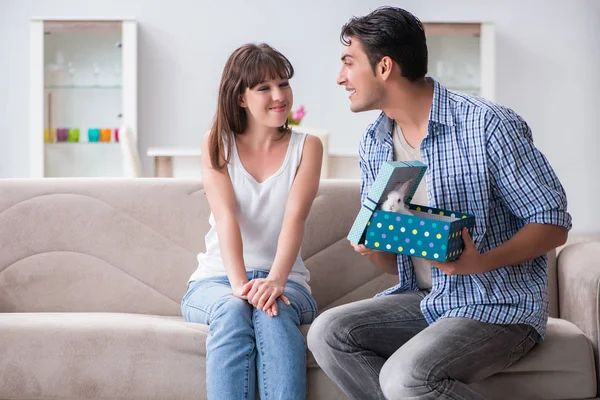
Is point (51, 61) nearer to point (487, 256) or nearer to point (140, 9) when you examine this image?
point (140, 9)

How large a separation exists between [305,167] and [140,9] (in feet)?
14.5

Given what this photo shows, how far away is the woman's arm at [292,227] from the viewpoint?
183 centimetres

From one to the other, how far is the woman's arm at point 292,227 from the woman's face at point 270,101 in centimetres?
12

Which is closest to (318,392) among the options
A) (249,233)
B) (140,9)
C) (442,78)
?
(249,233)

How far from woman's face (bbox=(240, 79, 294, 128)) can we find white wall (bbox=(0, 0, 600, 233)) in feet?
12.9

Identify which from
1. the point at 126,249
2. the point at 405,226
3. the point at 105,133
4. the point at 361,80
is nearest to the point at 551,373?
the point at 405,226

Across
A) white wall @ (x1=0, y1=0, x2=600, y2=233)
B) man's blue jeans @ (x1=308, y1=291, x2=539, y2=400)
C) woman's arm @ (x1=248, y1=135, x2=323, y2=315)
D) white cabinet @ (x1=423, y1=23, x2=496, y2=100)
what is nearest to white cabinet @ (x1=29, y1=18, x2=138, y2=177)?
white wall @ (x1=0, y1=0, x2=600, y2=233)

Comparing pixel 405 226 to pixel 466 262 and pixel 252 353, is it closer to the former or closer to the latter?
pixel 466 262

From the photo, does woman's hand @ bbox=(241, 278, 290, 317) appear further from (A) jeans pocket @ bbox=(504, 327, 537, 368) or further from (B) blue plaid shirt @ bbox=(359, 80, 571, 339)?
(A) jeans pocket @ bbox=(504, 327, 537, 368)

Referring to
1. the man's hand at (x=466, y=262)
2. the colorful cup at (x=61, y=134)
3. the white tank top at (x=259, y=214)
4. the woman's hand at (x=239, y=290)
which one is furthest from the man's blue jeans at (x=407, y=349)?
the colorful cup at (x=61, y=134)

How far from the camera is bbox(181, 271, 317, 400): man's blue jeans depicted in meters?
1.68

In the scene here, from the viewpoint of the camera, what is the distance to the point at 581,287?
189 centimetres

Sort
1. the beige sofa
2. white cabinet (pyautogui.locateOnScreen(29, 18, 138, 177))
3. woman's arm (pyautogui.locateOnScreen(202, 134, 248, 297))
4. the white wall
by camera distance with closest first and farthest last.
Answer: woman's arm (pyautogui.locateOnScreen(202, 134, 248, 297)) < the beige sofa < white cabinet (pyautogui.locateOnScreen(29, 18, 138, 177)) < the white wall

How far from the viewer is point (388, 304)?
68.7 inches
